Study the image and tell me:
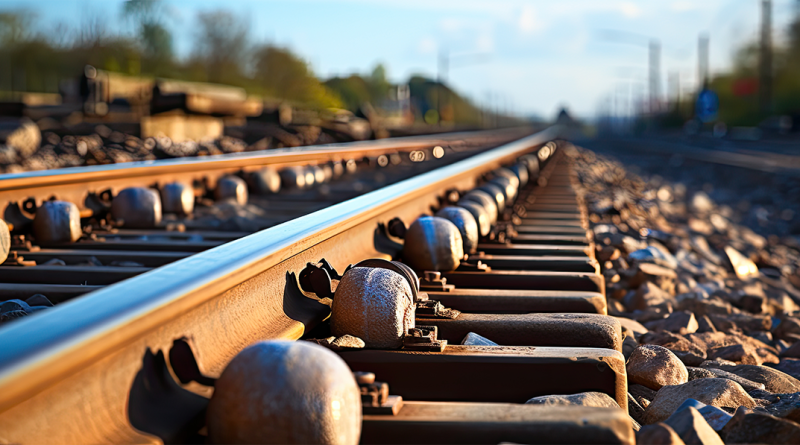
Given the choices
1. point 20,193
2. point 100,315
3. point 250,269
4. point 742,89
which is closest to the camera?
point 100,315

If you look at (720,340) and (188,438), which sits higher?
(188,438)

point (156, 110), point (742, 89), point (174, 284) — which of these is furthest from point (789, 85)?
point (174, 284)

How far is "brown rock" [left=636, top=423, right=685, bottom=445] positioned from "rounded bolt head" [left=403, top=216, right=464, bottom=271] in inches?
68.2

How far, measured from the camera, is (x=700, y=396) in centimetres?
233

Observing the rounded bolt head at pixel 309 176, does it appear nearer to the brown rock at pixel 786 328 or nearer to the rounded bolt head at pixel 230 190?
the rounded bolt head at pixel 230 190

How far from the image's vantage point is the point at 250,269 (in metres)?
2.04

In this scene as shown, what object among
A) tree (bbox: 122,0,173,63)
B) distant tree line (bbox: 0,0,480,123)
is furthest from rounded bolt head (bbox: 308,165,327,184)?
tree (bbox: 122,0,173,63)

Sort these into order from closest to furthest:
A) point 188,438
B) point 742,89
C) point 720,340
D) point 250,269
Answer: point 188,438 → point 250,269 → point 720,340 → point 742,89

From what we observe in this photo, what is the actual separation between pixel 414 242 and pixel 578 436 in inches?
72.5

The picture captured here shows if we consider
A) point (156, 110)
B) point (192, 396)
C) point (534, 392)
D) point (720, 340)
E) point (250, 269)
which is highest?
point (156, 110)

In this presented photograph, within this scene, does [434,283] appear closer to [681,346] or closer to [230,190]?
[681,346]

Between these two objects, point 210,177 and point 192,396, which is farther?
point 210,177

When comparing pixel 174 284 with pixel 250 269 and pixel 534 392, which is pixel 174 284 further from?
pixel 534 392

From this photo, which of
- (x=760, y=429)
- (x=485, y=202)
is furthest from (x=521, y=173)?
(x=760, y=429)
